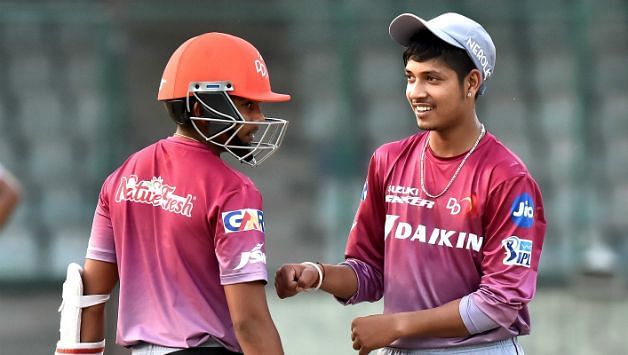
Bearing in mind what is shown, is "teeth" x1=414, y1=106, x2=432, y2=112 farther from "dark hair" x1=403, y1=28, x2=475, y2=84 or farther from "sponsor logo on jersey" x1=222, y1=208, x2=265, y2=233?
"sponsor logo on jersey" x1=222, y1=208, x2=265, y2=233

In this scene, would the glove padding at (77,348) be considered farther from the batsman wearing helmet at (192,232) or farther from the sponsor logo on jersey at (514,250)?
the sponsor logo on jersey at (514,250)

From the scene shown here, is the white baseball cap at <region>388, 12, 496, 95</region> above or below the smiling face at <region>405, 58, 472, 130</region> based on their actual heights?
above

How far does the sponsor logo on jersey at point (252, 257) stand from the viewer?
336 cm

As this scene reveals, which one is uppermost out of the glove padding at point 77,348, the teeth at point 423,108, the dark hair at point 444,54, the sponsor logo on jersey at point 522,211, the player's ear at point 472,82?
the dark hair at point 444,54

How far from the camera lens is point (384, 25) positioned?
764cm

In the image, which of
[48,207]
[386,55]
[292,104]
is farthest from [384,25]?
[48,207]

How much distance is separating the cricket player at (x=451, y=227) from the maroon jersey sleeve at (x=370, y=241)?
0.08 metres

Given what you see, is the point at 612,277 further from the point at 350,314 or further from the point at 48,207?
the point at 48,207

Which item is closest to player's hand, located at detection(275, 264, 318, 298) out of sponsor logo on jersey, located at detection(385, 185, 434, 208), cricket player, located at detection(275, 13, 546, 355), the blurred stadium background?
cricket player, located at detection(275, 13, 546, 355)

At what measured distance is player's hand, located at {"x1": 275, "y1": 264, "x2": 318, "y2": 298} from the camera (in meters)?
3.65

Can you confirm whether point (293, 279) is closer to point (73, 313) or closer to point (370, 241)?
point (370, 241)

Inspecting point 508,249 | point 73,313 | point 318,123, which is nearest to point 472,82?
point 508,249

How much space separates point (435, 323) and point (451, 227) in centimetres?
29

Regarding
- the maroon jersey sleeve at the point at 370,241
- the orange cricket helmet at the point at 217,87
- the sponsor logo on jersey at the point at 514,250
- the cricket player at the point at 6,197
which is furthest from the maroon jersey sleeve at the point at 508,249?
the cricket player at the point at 6,197
